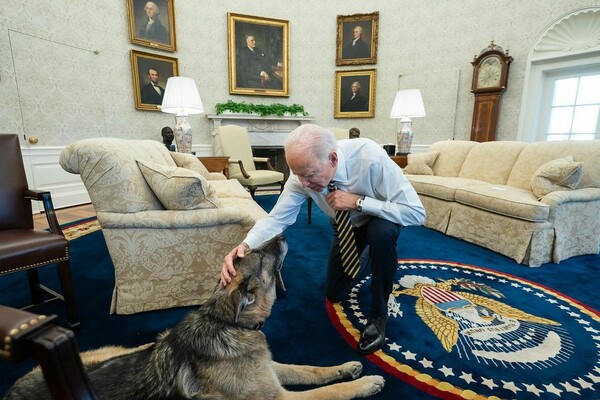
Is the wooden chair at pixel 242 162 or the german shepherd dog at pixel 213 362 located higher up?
the wooden chair at pixel 242 162

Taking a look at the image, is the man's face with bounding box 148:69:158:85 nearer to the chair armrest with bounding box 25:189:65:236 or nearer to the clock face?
the chair armrest with bounding box 25:189:65:236

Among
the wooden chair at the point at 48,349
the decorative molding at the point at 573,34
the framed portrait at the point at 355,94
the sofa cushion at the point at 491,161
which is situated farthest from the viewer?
the framed portrait at the point at 355,94

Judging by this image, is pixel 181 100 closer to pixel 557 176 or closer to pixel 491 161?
pixel 491 161

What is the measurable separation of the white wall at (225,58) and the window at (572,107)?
1.84ft

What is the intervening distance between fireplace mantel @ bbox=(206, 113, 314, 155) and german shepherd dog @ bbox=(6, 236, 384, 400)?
5.61 meters

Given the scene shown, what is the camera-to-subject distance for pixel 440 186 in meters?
3.86

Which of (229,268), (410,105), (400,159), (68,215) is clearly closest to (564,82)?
(410,105)

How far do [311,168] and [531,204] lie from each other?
95.7 inches

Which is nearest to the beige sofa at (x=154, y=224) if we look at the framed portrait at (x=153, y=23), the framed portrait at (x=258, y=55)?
the framed portrait at (x=153, y=23)

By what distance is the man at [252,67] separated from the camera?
6.70 metres

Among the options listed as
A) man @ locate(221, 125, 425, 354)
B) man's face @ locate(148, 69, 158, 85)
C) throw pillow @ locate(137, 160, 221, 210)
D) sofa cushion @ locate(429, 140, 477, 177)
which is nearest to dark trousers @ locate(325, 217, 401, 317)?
man @ locate(221, 125, 425, 354)

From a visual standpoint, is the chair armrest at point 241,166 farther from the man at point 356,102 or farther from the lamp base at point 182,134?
the man at point 356,102

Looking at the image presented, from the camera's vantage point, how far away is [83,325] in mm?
1897

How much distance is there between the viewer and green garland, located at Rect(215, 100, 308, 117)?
21.3 feet
